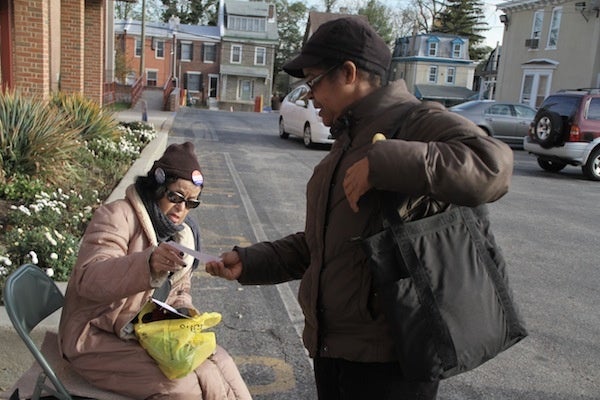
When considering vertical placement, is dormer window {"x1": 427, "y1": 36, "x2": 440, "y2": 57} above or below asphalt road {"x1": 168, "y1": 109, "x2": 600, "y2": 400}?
above

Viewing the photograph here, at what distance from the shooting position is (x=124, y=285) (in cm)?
214

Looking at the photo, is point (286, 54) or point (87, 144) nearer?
point (87, 144)

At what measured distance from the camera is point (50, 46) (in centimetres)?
1156

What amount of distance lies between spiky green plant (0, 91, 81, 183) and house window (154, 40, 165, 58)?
46.7 m

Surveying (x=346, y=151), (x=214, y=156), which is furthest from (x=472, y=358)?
(x=214, y=156)

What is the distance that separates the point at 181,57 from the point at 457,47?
940 inches

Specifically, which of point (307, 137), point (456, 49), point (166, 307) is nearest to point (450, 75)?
point (456, 49)

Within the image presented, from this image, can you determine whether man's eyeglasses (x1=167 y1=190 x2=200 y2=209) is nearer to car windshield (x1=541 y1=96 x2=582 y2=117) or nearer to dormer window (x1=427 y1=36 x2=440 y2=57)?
car windshield (x1=541 y1=96 x2=582 y2=117)

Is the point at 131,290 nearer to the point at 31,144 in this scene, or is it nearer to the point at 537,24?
the point at 31,144

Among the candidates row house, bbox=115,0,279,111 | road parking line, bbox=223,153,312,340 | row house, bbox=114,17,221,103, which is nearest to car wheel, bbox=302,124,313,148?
road parking line, bbox=223,153,312,340

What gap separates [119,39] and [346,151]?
51683 millimetres

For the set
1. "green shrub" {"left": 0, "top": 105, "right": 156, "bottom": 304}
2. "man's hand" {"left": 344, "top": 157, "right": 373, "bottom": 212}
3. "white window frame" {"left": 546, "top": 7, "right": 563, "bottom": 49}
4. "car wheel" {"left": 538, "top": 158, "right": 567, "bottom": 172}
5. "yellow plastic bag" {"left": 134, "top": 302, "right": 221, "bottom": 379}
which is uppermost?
"white window frame" {"left": 546, "top": 7, "right": 563, "bottom": 49}

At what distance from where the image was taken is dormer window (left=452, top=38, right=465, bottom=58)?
4684 cm

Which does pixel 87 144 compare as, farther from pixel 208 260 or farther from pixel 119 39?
pixel 119 39
